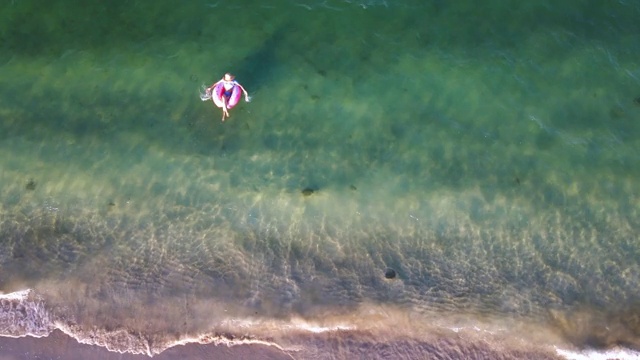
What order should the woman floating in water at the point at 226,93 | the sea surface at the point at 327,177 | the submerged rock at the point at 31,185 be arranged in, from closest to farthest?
the sea surface at the point at 327,177 → the woman floating in water at the point at 226,93 → the submerged rock at the point at 31,185

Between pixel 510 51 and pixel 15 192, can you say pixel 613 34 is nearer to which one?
pixel 510 51

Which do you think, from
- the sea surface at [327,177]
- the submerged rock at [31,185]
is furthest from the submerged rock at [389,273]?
the submerged rock at [31,185]

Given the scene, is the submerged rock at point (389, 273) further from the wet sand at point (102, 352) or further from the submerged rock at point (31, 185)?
the submerged rock at point (31, 185)

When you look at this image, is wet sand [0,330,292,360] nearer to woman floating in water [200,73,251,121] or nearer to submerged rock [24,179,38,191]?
submerged rock [24,179,38,191]

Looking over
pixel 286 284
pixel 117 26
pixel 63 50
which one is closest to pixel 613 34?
pixel 286 284

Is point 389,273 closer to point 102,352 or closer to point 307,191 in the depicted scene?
point 307,191

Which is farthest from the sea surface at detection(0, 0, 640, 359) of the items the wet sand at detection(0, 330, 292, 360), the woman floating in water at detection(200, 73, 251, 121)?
the woman floating in water at detection(200, 73, 251, 121)

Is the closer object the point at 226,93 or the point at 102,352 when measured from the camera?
the point at 102,352

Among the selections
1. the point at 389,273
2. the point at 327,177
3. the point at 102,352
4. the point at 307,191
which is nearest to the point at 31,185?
the point at 102,352

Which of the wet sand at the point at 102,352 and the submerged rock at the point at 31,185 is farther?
the submerged rock at the point at 31,185
